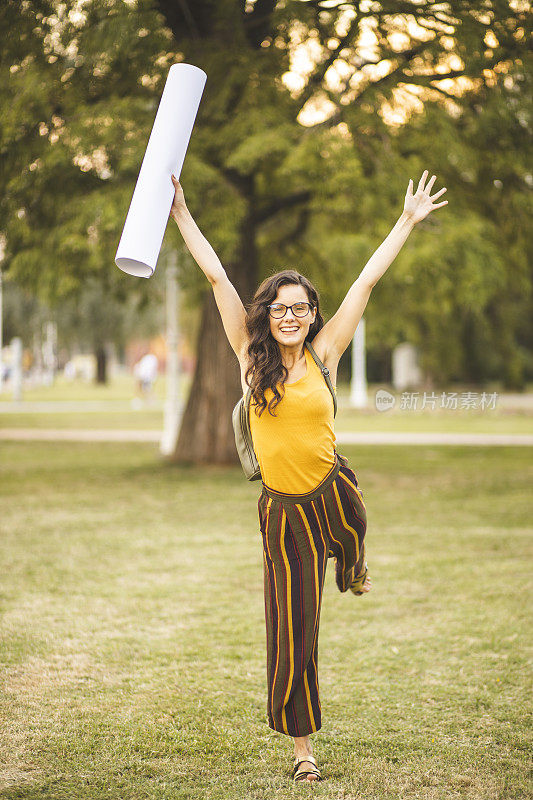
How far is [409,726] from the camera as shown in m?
3.87

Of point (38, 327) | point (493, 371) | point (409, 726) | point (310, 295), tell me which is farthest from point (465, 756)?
point (493, 371)

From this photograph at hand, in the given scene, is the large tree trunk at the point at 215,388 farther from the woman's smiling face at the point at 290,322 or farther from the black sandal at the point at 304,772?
the black sandal at the point at 304,772

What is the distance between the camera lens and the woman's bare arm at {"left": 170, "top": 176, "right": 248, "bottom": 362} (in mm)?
3352

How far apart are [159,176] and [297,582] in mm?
1607

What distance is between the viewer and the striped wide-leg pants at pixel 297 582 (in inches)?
126

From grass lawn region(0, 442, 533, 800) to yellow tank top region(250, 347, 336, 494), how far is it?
1181 millimetres

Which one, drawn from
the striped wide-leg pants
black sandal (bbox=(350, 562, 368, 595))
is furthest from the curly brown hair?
black sandal (bbox=(350, 562, 368, 595))

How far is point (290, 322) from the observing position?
127 inches

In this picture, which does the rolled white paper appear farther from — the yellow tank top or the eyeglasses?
the yellow tank top

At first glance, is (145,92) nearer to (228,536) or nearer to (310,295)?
(228,536)

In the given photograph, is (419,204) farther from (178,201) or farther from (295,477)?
(295,477)

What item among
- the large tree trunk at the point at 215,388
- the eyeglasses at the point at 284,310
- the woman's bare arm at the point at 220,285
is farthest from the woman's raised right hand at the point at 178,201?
the large tree trunk at the point at 215,388

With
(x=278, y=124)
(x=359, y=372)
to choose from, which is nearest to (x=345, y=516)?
(x=278, y=124)

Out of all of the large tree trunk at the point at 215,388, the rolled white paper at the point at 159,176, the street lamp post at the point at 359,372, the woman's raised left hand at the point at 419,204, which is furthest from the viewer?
the street lamp post at the point at 359,372
